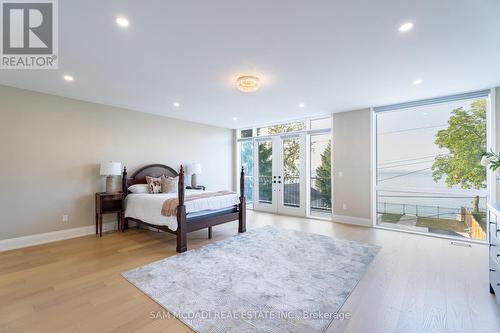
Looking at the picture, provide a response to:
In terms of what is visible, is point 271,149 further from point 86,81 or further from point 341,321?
point 341,321

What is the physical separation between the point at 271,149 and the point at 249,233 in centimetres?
306

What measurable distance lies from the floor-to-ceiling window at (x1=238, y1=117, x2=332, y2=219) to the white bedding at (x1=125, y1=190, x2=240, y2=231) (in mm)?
2239

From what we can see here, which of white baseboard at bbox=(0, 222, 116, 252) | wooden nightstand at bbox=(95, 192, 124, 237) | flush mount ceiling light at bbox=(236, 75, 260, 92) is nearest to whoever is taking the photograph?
flush mount ceiling light at bbox=(236, 75, 260, 92)

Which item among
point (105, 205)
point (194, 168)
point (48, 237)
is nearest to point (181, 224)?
point (105, 205)

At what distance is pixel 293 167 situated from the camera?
6.34 m

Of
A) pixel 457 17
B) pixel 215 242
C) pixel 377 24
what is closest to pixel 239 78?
pixel 377 24

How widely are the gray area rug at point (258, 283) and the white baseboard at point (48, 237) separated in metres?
2.31

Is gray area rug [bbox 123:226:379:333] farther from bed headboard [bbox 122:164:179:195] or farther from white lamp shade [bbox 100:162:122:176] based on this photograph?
bed headboard [bbox 122:164:179:195]

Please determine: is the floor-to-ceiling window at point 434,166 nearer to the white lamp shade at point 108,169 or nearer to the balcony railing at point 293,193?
the balcony railing at point 293,193

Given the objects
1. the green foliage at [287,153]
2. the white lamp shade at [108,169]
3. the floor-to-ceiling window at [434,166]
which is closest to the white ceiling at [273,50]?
the floor-to-ceiling window at [434,166]

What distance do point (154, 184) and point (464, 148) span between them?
611 centimetres

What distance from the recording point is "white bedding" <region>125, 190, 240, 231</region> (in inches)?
146

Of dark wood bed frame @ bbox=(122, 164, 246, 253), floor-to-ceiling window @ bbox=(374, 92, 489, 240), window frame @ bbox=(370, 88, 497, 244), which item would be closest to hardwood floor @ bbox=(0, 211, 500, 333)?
dark wood bed frame @ bbox=(122, 164, 246, 253)

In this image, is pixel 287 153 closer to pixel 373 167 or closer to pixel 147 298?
pixel 373 167
